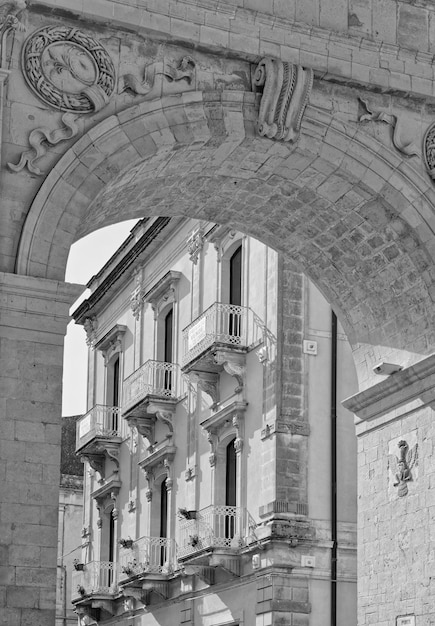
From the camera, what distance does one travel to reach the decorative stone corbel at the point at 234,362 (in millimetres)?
28547

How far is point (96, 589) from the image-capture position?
1391 inches

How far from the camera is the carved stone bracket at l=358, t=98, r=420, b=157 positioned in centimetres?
1816

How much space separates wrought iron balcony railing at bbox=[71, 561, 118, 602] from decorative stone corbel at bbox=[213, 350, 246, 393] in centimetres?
825

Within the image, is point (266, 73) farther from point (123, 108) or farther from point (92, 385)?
point (92, 385)

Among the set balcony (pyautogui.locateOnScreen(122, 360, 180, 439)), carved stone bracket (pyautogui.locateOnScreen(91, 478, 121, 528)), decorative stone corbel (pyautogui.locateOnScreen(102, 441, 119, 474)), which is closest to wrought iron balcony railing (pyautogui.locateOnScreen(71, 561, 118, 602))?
carved stone bracket (pyautogui.locateOnScreen(91, 478, 121, 528))

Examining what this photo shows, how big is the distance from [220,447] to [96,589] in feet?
25.4

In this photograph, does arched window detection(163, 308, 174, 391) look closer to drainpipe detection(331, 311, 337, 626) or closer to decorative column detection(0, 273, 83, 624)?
drainpipe detection(331, 311, 337, 626)

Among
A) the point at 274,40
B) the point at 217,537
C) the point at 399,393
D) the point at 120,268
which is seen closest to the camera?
the point at 274,40

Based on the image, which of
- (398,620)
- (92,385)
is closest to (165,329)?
(92,385)

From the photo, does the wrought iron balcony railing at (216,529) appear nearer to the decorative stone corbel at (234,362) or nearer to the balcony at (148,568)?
the balcony at (148,568)

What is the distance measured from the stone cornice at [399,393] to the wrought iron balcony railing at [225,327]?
8450 millimetres

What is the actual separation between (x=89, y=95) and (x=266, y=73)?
2.31 m

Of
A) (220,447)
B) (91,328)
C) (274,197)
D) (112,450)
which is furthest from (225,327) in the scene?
(91,328)

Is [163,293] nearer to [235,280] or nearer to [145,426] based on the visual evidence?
[145,426]
